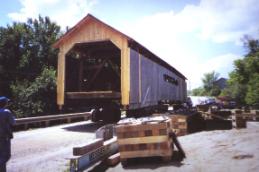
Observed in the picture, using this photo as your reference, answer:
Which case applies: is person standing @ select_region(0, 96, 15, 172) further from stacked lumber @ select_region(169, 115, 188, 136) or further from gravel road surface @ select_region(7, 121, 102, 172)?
stacked lumber @ select_region(169, 115, 188, 136)

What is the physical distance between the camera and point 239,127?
11547mm

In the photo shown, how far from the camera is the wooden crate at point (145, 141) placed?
6.42 meters

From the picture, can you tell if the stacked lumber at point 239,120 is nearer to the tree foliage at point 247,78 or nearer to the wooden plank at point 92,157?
the wooden plank at point 92,157

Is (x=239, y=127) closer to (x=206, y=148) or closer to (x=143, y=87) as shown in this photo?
(x=206, y=148)

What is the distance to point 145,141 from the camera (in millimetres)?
6461

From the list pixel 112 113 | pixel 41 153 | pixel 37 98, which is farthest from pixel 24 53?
pixel 41 153

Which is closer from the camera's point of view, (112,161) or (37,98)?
(112,161)

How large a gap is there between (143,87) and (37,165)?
10.9 m

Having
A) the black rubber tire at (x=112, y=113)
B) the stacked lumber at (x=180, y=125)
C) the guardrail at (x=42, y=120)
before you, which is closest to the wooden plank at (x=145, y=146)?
the stacked lumber at (x=180, y=125)

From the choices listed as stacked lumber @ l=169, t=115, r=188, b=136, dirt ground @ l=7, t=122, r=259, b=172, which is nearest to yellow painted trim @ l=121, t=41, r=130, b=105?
stacked lumber @ l=169, t=115, r=188, b=136

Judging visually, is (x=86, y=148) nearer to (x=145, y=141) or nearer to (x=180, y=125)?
(x=145, y=141)

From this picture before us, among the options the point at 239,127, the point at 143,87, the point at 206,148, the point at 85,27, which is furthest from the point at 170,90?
the point at 206,148

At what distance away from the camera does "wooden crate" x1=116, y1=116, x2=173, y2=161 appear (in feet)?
21.1

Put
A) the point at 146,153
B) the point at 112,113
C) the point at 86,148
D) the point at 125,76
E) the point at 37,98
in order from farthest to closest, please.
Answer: the point at 37,98 → the point at 112,113 → the point at 125,76 → the point at 146,153 → the point at 86,148
